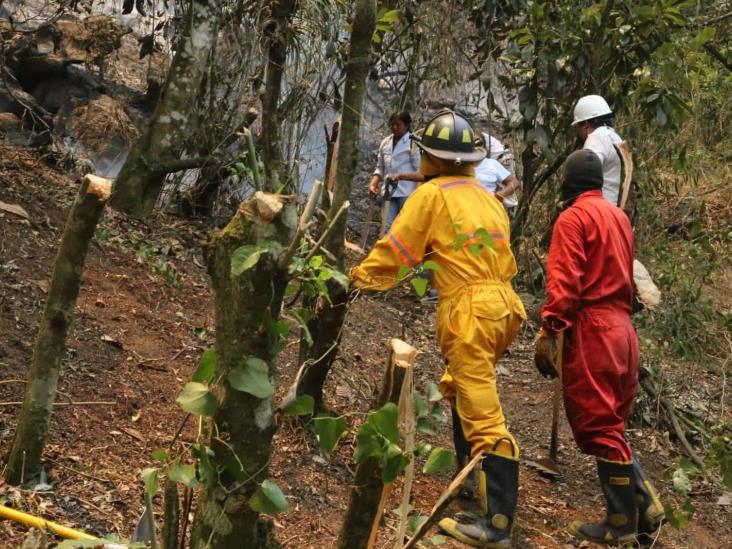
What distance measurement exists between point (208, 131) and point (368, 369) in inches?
117

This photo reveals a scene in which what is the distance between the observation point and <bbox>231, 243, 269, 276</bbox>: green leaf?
2.36 meters

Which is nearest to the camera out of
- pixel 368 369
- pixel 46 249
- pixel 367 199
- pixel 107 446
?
pixel 107 446

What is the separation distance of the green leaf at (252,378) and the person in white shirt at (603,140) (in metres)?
4.32

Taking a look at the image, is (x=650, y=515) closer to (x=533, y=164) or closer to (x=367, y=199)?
(x=533, y=164)

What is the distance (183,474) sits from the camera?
2490mm

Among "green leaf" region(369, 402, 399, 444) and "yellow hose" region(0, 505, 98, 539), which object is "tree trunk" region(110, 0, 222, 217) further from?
"green leaf" region(369, 402, 399, 444)

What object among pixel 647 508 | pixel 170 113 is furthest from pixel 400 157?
pixel 647 508

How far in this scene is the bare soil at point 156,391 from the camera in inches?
161

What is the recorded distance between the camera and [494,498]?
14.8 feet

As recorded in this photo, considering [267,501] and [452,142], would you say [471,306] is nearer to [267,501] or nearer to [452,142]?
[452,142]

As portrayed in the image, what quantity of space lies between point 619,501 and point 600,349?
0.72 metres

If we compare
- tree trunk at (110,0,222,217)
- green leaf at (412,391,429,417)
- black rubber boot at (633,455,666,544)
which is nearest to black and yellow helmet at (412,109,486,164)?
black rubber boot at (633,455,666,544)

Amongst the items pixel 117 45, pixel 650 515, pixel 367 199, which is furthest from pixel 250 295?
pixel 367 199

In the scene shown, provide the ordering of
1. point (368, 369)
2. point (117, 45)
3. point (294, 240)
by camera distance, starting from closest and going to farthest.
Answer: point (294, 240) → point (368, 369) → point (117, 45)
